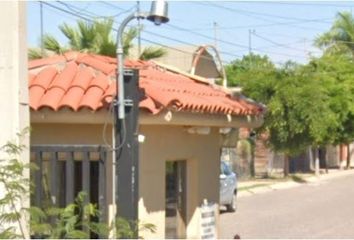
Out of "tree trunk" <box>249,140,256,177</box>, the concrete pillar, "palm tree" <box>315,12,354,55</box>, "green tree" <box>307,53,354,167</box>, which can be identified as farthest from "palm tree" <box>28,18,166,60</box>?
"palm tree" <box>315,12,354,55</box>

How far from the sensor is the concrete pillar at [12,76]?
4.35 meters

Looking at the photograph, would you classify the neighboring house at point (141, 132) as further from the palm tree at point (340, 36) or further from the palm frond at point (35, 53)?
the palm tree at point (340, 36)

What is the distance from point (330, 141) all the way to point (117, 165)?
28.7m

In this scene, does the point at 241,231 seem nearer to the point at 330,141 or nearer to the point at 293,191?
the point at 293,191

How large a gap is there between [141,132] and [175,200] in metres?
1.60

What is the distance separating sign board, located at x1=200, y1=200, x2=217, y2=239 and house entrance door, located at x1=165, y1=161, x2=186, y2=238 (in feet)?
0.72

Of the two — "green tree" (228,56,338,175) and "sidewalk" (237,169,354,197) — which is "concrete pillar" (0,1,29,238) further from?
"green tree" (228,56,338,175)

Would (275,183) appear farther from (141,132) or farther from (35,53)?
(141,132)

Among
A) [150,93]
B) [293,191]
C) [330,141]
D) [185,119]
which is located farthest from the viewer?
[330,141]

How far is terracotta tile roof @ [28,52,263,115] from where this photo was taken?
5.66 metres

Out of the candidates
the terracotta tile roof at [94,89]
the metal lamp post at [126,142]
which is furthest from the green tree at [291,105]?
the metal lamp post at [126,142]

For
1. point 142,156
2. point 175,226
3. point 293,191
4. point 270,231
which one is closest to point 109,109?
point 142,156

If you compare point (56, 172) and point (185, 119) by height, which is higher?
point (185, 119)

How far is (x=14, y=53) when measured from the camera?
4.41m
